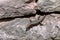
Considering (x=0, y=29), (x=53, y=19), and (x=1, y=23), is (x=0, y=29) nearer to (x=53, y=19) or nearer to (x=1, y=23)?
(x=1, y=23)

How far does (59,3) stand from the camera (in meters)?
0.83

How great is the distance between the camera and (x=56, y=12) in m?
0.86

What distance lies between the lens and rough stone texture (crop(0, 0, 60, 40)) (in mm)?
816

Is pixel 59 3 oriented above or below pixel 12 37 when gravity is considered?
above

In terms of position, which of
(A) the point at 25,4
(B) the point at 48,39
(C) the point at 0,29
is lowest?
(B) the point at 48,39

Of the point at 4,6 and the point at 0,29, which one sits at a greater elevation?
the point at 4,6

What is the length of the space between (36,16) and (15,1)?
0.51ft

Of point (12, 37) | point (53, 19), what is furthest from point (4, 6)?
point (53, 19)

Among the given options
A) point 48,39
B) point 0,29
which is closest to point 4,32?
point 0,29

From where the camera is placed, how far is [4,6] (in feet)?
2.64

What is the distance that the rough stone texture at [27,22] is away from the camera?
0.82 meters

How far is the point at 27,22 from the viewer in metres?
0.84

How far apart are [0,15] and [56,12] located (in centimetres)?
33

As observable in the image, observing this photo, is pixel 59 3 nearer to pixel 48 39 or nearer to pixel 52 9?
pixel 52 9
